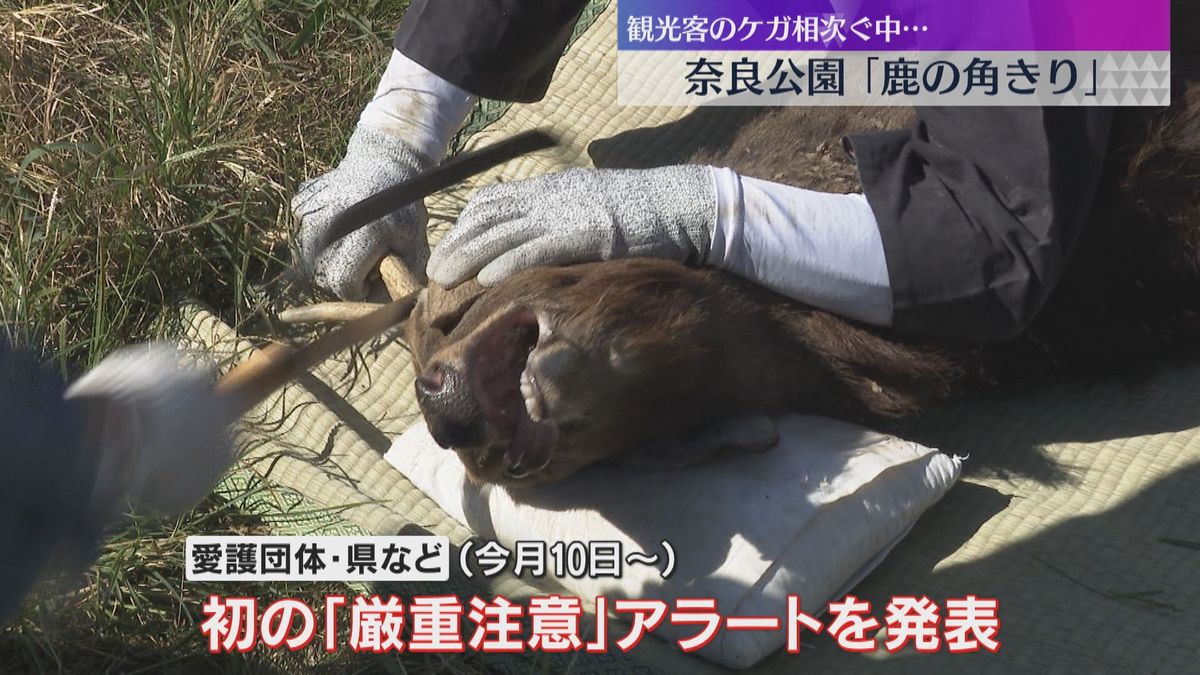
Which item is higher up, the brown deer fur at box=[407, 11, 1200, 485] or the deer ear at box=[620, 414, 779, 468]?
the brown deer fur at box=[407, 11, 1200, 485]

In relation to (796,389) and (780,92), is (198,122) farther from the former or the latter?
(796,389)

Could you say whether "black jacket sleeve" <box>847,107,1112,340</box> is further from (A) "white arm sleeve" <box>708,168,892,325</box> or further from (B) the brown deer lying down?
(B) the brown deer lying down

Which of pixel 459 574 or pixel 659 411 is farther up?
pixel 659 411

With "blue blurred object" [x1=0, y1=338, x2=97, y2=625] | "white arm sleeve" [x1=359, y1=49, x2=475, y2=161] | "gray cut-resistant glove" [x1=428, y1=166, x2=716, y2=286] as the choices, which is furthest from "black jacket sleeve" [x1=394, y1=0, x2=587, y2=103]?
"blue blurred object" [x1=0, y1=338, x2=97, y2=625]

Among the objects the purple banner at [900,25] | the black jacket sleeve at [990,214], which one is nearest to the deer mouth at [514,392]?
the black jacket sleeve at [990,214]

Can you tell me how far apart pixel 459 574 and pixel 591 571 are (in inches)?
9.2

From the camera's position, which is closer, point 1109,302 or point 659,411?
point 659,411

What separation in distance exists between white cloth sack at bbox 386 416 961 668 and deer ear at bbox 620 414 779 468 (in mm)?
23

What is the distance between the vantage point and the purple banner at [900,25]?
261 cm

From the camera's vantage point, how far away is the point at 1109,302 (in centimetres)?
278

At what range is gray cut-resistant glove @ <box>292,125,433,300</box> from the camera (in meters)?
2.71

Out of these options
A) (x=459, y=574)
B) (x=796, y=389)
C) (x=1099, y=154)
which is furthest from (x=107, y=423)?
(x=1099, y=154)

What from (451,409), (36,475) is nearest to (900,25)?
(451,409)

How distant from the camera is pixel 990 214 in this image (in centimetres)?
248
